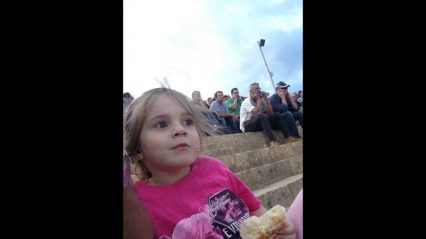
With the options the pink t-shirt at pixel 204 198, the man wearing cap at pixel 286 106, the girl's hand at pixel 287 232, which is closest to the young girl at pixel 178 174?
the pink t-shirt at pixel 204 198

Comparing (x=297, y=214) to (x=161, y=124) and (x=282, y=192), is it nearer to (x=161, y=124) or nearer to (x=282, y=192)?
(x=282, y=192)

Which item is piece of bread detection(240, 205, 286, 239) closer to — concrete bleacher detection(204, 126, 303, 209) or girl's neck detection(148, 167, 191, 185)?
concrete bleacher detection(204, 126, 303, 209)

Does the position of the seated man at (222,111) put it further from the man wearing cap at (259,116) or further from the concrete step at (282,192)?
the concrete step at (282,192)

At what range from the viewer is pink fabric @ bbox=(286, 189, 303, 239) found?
4.62ft

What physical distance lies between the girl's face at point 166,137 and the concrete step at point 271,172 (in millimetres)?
205

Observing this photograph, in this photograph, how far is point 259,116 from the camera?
1436 millimetres
